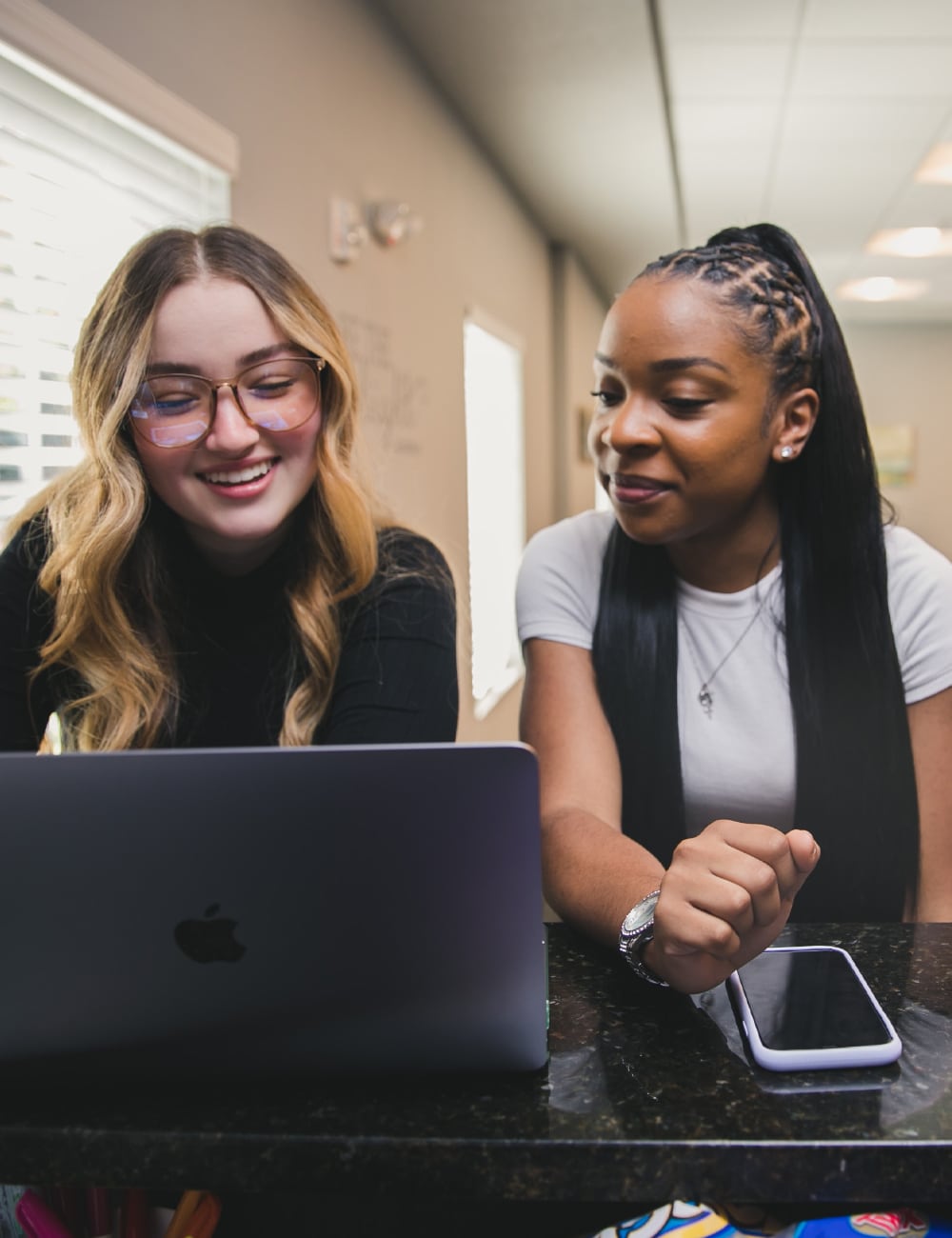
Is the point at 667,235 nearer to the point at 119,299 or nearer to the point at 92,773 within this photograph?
the point at 119,299

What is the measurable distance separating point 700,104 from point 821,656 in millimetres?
3149

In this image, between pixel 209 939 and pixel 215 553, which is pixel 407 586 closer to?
pixel 215 553

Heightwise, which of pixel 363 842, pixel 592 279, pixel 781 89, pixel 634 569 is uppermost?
pixel 592 279

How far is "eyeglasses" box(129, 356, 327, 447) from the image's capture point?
3.42 feet

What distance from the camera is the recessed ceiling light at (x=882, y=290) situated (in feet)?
21.8

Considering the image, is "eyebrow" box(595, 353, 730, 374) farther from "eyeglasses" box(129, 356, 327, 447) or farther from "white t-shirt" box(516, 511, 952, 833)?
"eyeglasses" box(129, 356, 327, 447)

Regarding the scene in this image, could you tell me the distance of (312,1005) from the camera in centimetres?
54

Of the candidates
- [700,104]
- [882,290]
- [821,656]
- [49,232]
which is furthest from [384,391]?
[882,290]

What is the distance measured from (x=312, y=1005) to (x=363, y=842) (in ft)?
0.32

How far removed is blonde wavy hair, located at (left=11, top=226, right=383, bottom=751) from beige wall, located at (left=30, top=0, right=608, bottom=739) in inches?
10.6

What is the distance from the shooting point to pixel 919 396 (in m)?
8.57

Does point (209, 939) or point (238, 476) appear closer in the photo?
point (209, 939)

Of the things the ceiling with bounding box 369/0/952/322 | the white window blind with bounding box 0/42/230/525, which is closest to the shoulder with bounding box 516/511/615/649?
the white window blind with bounding box 0/42/230/525

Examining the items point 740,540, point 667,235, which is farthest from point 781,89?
point 740,540
